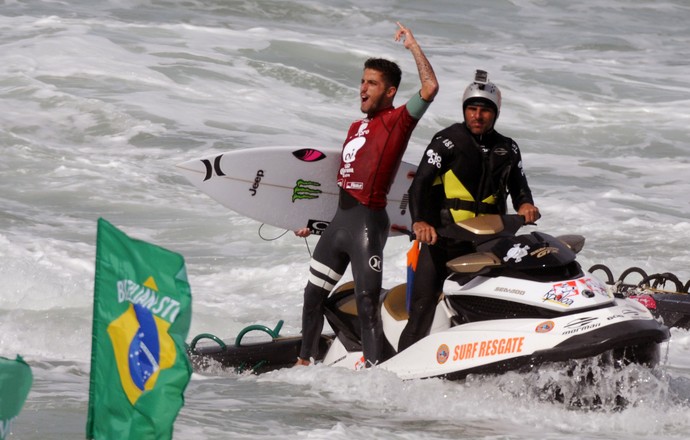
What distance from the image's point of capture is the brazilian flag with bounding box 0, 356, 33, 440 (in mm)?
3127

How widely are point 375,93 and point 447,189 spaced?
67cm

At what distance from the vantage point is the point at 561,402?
18.6 ft

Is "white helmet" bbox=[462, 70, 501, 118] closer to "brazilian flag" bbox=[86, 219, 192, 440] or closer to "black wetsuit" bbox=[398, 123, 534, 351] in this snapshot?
"black wetsuit" bbox=[398, 123, 534, 351]

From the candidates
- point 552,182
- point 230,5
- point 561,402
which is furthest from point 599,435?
point 230,5

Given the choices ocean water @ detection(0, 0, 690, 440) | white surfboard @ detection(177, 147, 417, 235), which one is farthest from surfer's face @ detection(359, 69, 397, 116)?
ocean water @ detection(0, 0, 690, 440)

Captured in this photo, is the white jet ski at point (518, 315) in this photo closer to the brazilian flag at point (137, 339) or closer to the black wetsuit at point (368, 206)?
the black wetsuit at point (368, 206)

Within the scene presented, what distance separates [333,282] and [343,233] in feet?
1.14

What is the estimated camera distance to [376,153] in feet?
20.4

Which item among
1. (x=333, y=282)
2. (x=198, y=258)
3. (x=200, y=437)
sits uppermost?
(x=333, y=282)

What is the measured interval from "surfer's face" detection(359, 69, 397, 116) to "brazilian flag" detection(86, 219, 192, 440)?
3.00 metres

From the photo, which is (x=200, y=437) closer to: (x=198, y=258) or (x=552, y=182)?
(x=198, y=258)

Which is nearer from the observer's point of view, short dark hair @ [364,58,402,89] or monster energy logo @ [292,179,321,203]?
short dark hair @ [364,58,402,89]

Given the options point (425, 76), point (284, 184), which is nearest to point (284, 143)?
point (284, 184)

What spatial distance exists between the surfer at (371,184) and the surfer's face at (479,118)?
0.92 feet
